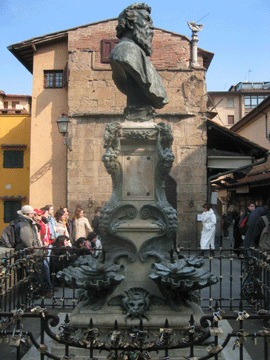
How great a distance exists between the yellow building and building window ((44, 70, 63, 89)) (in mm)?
4027

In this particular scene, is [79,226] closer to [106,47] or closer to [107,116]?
[107,116]

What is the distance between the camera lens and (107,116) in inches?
559

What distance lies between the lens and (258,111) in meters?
25.3

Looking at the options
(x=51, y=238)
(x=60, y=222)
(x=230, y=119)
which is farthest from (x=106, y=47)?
(x=230, y=119)

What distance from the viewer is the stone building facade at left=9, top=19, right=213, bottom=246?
547 inches

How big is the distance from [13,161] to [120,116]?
755cm

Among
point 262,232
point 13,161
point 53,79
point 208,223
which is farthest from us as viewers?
point 13,161

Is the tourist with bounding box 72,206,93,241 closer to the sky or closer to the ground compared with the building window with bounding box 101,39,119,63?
closer to the ground

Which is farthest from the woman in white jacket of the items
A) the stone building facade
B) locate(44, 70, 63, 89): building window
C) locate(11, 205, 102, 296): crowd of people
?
locate(44, 70, 63, 89): building window

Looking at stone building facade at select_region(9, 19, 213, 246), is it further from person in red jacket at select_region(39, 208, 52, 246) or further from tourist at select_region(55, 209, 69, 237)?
person in red jacket at select_region(39, 208, 52, 246)

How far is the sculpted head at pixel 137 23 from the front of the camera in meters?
4.50

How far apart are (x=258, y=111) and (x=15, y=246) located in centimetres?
2235

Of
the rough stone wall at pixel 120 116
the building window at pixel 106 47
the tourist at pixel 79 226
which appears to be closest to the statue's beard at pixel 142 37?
the tourist at pixel 79 226

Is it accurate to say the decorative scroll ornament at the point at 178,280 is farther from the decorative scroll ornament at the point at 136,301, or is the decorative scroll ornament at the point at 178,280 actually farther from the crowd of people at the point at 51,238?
the crowd of people at the point at 51,238
